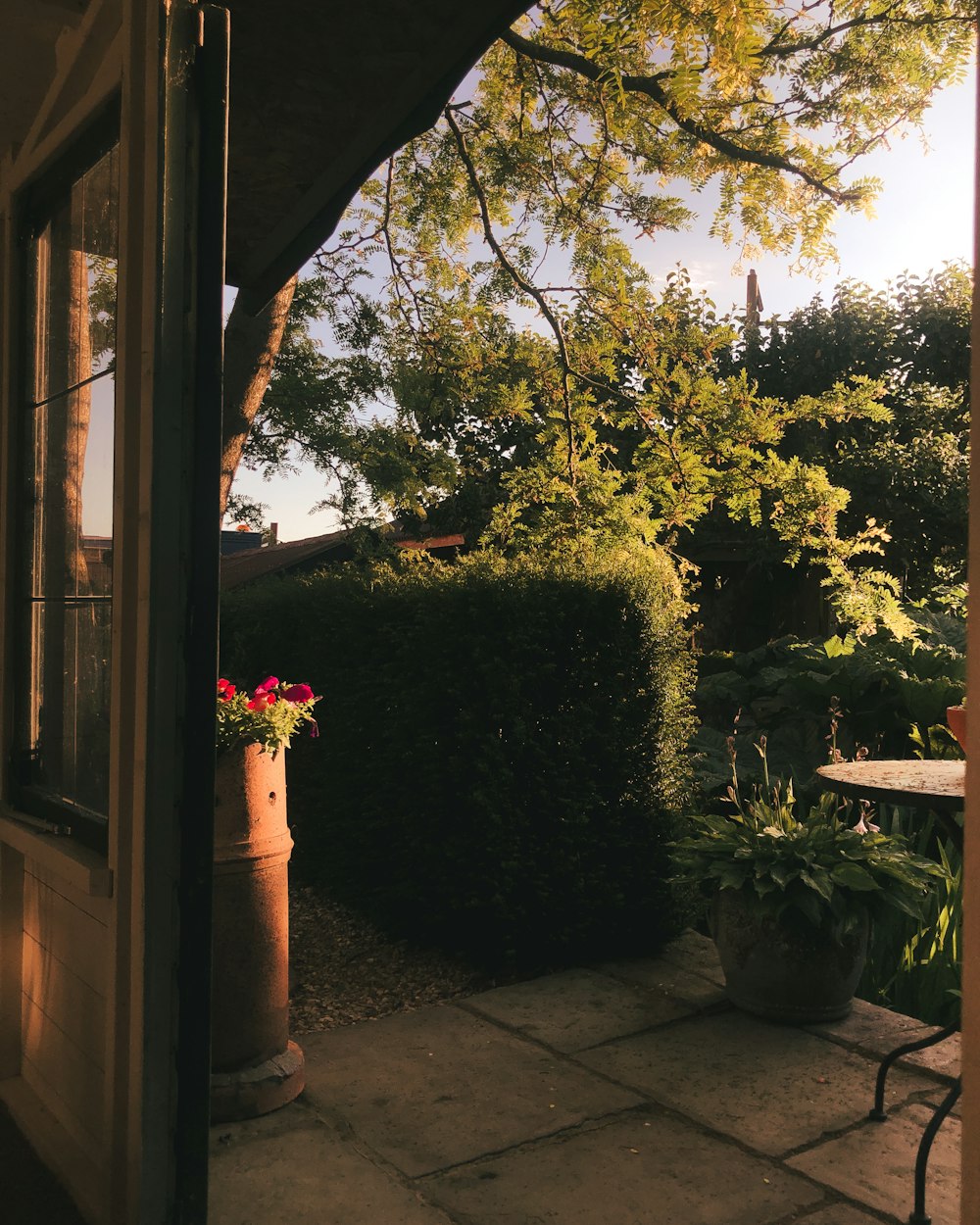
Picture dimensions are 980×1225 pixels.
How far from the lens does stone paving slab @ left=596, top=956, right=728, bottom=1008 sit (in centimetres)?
434

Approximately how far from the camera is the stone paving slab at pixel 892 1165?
2.77 m

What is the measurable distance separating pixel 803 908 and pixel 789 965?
9.6 inches

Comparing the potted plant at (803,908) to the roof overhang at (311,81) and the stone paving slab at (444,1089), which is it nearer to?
the stone paving slab at (444,1089)

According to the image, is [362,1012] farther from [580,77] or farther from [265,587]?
[580,77]

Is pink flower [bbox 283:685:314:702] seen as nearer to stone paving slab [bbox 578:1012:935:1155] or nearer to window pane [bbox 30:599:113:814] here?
window pane [bbox 30:599:113:814]

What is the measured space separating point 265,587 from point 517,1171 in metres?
6.08

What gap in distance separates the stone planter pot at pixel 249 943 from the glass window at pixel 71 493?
20.5 inches

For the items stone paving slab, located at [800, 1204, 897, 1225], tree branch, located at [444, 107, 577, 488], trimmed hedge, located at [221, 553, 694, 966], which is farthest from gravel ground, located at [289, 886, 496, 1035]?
tree branch, located at [444, 107, 577, 488]

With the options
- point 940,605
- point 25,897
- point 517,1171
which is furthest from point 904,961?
point 940,605

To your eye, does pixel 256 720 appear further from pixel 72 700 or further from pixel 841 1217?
pixel 841 1217

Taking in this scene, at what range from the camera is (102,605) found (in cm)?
297

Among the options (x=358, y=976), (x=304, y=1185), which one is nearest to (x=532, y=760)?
(x=358, y=976)

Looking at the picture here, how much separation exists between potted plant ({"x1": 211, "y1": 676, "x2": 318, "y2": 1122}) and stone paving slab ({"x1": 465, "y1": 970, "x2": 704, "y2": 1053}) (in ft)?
3.29

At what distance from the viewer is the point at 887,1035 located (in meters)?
3.93
